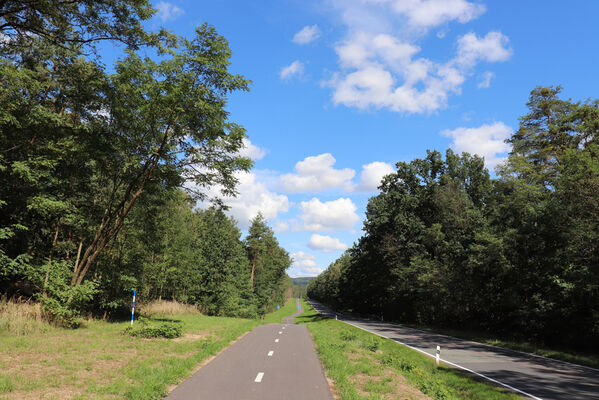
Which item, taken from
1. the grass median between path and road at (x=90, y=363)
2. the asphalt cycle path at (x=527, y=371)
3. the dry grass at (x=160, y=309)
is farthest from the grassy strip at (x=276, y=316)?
the grass median between path and road at (x=90, y=363)

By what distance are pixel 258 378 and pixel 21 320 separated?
1093 cm

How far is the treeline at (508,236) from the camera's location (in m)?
18.5

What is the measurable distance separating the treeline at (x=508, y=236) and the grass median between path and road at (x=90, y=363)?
19708 millimetres

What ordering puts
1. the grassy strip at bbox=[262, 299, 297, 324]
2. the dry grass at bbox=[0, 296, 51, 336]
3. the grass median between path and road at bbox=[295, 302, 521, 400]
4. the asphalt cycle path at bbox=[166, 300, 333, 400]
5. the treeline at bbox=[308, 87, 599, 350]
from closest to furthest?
1. the asphalt cycle path at bbox=[166, 300, 333, 400]
2. the grass median between path and road at bbox=[295, 302, 521, 400]
3. the dry grass at bbox=[0, 296, 51, 336]
4. the treeline at bbox=[308, 87, 599, 350]
5. the grassy strip at bbox=[262, 299, 297, 324]

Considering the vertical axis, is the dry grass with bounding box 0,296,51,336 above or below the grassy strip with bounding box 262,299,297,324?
above

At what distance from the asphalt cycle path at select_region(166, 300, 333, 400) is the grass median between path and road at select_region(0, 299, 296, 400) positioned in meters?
0.57

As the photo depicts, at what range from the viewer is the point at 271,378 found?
899 centimetres

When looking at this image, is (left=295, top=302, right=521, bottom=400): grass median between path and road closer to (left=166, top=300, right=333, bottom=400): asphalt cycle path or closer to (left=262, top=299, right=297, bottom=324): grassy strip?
(left=166, top=300, right=333, bottom=400): asphalt cycle path

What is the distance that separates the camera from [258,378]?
29.2ft

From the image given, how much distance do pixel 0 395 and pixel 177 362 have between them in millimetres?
4566

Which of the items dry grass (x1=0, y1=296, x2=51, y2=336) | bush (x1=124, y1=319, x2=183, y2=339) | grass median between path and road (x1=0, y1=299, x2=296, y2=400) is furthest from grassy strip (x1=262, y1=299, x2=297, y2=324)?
grass median between path and road (x1=0, y1=299, x2=296, y2=400)

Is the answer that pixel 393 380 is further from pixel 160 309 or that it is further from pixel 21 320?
pixel 160 309

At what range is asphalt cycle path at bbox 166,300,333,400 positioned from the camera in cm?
731

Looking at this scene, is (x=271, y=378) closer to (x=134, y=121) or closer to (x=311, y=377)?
(x=311, y=377)
